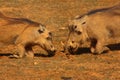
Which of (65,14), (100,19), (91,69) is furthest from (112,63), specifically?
(65,14)

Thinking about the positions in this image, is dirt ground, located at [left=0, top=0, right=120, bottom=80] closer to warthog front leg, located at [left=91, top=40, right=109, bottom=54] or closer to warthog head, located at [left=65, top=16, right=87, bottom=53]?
warthog front leg, located at [left=91, top=40, right=109, bottom=54]

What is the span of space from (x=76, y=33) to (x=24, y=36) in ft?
4.25

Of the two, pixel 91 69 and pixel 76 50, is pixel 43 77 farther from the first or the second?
pixel 76 50

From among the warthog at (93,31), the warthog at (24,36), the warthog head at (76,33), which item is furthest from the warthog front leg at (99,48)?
the warthog at (24,36)

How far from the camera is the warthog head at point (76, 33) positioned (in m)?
10.9

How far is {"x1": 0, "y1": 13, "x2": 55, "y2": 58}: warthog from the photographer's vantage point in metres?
10.8

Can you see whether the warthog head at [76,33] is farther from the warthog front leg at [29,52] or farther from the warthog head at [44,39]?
the warthog front leg at [29,52]

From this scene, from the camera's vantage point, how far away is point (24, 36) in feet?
35.5

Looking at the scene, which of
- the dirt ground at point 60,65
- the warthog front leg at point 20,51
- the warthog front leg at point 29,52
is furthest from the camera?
the warthog front leg at point 29,52

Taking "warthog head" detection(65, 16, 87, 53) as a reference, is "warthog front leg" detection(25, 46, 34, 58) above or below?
below

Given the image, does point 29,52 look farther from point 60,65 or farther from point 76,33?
point 60,65

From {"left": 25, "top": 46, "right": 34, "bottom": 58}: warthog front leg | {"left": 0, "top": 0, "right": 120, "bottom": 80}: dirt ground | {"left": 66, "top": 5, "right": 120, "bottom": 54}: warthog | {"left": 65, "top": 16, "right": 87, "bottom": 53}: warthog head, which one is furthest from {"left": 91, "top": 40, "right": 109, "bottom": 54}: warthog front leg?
Answer: {"left": 25, "top": 46, "right": 34, "bottom": 58}: warthog front leg

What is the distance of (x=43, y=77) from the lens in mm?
8438

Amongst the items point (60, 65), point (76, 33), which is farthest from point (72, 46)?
point (60, 65)
